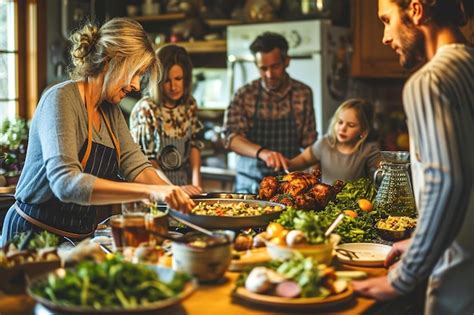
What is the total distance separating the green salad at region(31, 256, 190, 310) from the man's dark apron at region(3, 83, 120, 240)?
0.94m

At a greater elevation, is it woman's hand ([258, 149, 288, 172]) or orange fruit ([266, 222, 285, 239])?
woman's hand ([258, 149, 288, 172])

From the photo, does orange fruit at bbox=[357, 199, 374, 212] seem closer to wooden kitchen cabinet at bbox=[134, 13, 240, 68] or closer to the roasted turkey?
the roasted turkey

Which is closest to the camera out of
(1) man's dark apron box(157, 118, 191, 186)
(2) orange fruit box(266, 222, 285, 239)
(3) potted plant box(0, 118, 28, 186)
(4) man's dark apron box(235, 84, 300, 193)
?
(2) orange fruit box(266, 222, 285, 239)

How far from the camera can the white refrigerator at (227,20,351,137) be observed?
520 centimetres

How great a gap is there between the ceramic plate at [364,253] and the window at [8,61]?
390 centimetres

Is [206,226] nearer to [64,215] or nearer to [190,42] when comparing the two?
[64,215]

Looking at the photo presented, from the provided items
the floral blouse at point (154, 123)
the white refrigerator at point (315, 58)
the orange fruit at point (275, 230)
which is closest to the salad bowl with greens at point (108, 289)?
the orange fruit at point (275, 230)

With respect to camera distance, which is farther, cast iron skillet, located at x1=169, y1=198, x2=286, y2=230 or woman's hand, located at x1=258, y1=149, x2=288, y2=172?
woman's hand, located at x1=258, y1=149, x2=288, y2=172

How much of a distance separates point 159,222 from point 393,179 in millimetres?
1212

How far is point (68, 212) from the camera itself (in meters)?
2.59

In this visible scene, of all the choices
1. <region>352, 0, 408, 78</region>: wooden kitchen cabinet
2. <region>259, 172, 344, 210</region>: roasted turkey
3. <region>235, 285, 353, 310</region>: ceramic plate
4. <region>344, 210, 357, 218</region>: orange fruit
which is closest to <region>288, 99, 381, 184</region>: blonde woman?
<region>259, 172, 344, 210</region>: roasted turkey

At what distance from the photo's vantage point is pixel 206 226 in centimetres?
229

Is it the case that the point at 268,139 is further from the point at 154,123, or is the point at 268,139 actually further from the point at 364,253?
the point at 364,253

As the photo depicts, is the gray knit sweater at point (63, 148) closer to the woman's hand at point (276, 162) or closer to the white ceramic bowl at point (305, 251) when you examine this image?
the white ceramic bowl at point (305, 251)
